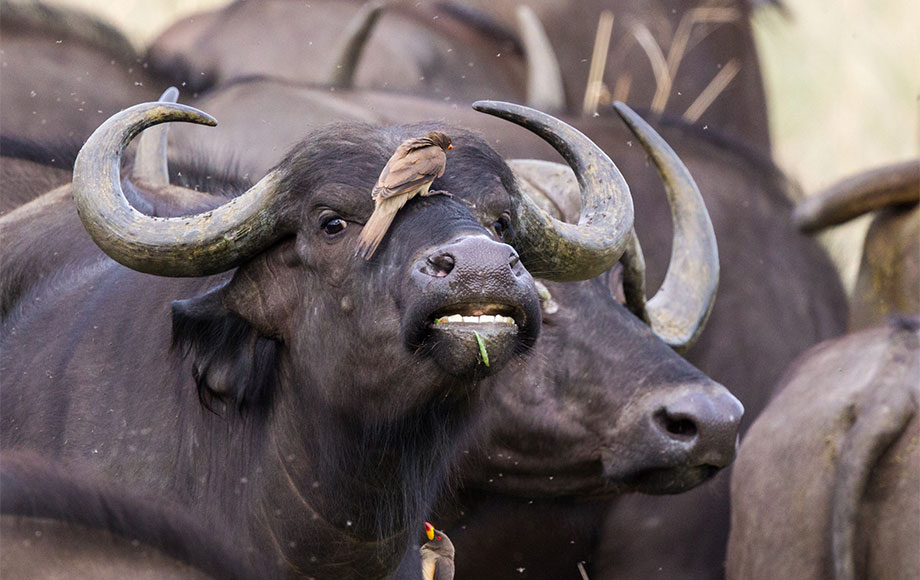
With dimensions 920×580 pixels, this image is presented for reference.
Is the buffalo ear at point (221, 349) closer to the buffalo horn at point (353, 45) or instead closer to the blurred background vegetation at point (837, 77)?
the buffalo horn at point (353, 45)

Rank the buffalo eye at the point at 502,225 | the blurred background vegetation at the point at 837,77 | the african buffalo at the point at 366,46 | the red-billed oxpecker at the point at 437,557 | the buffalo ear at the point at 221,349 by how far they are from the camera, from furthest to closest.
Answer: the blurred background vegetation at the point at 837,77
the african buffalo at the point at 366,46
the red-billed oxpecker at the point at 437,557
the buffalo ear at the point at 221,349
the buffalo eye at the point at 502,225

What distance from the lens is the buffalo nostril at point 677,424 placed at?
4.64 meters

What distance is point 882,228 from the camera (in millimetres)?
6645

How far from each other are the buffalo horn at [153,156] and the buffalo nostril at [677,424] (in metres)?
1.91

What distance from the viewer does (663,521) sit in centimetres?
595

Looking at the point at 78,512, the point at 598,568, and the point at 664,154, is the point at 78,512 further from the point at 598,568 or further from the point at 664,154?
Answer: the point at 598,568

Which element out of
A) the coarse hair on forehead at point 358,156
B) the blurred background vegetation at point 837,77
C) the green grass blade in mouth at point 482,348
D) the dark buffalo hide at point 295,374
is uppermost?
the coarse hair on forehead at point 358,156

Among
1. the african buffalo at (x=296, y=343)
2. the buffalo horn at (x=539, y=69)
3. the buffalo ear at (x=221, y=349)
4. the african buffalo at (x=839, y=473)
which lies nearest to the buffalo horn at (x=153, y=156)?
the african buffalo at (x=296, y=343)

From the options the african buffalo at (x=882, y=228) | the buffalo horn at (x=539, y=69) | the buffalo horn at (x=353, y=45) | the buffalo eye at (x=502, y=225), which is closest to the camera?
the buffalo eye at (x=502, y=225)

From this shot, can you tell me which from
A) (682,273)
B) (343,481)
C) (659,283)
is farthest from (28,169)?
(659,283)

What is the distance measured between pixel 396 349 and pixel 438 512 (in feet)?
5.04

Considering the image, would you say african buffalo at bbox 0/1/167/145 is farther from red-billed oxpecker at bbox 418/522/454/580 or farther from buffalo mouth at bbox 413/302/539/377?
buffalo mouth at bbox 413/302/539/377

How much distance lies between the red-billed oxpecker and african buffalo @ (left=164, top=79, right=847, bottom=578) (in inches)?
27.0

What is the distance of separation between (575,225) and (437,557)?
124cm
